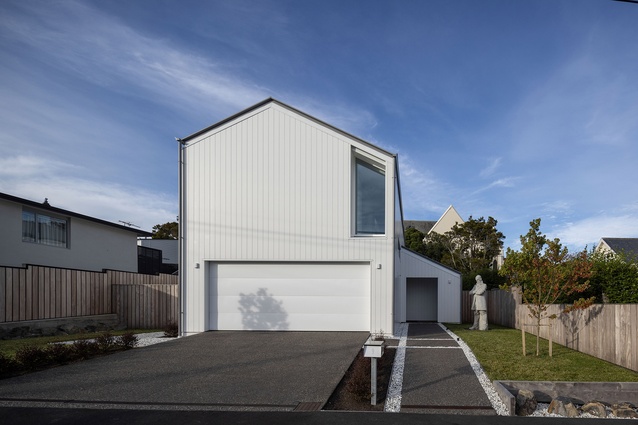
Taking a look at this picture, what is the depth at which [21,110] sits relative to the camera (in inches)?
523

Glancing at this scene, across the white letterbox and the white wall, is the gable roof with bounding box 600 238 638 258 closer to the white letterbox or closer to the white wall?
the white wall

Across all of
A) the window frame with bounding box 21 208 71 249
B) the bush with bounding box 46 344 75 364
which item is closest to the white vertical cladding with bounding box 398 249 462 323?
the bush with bounding box 46 344 75 364

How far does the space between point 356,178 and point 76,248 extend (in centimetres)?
1348

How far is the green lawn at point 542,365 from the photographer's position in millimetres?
8492

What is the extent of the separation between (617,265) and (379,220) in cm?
682

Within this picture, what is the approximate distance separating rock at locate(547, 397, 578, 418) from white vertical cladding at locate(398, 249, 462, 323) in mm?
15120

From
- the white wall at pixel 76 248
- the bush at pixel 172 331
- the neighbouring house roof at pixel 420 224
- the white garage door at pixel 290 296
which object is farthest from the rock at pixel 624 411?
the neighbouring house roof at pixel 420 224

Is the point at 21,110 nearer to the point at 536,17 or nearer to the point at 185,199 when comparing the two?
the point at 185,199

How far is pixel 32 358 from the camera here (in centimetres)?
962

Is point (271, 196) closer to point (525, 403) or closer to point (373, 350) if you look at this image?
point (373, 350)

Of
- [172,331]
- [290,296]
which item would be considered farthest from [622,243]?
[172,331]

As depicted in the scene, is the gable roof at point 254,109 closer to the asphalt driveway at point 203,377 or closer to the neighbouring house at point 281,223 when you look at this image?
the neighbouring house at point 281,223

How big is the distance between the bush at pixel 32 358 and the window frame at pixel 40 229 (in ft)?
33.7

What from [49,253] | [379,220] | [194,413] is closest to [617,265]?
[379,220]
